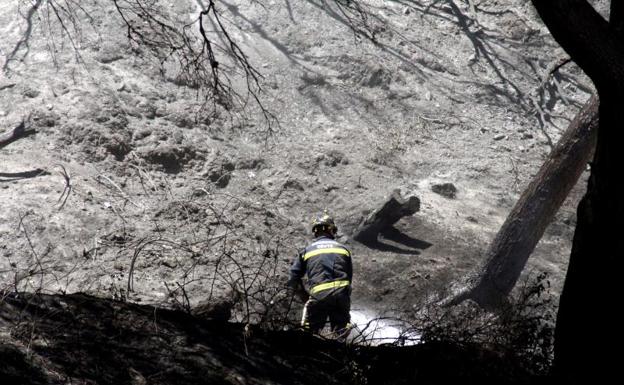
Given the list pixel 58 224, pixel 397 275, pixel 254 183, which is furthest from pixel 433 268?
pixel 58 224

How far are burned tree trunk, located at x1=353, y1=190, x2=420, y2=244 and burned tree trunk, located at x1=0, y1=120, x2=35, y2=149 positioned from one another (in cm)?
486

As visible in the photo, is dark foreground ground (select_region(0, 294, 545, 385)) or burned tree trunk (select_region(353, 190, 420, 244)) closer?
dark foreground ground (select_region(0, 294, 545, 385))

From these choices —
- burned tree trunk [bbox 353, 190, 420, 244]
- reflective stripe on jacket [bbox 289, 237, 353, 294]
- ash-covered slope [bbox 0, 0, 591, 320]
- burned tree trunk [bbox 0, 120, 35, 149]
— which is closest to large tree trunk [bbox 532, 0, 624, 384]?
reflective stripe on jacket [bbox 289, 237, 353, 294]

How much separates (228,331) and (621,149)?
226cm

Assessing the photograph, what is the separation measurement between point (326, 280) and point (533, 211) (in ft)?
8.57

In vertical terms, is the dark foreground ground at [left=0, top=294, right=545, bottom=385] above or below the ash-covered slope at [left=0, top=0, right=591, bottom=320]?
below

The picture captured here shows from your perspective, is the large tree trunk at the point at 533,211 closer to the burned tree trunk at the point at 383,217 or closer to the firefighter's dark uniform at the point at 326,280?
the burned tree trunk at the point at 383,217

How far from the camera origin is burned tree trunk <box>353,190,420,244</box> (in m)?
8.73

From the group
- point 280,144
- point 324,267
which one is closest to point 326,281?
point 324,267

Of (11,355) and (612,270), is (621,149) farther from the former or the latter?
(11,355)

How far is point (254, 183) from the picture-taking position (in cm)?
973

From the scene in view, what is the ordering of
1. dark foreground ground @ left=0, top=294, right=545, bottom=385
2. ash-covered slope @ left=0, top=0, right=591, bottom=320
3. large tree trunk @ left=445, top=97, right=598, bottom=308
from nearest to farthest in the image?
dark foreground ground @ left=0, top=294, right=545, bottom=385, large tree trunk @ left=445, top=97, right=598, bottom=308, ash-covered slope @ left=0, top=0, right=591, bottom=320

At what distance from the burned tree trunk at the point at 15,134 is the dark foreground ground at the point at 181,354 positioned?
6.00 meters

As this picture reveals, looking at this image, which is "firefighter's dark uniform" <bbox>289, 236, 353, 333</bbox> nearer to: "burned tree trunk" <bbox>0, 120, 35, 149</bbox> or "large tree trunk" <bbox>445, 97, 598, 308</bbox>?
"large tree trunk" <bbox>445, 97, 598, 308</bbox>
